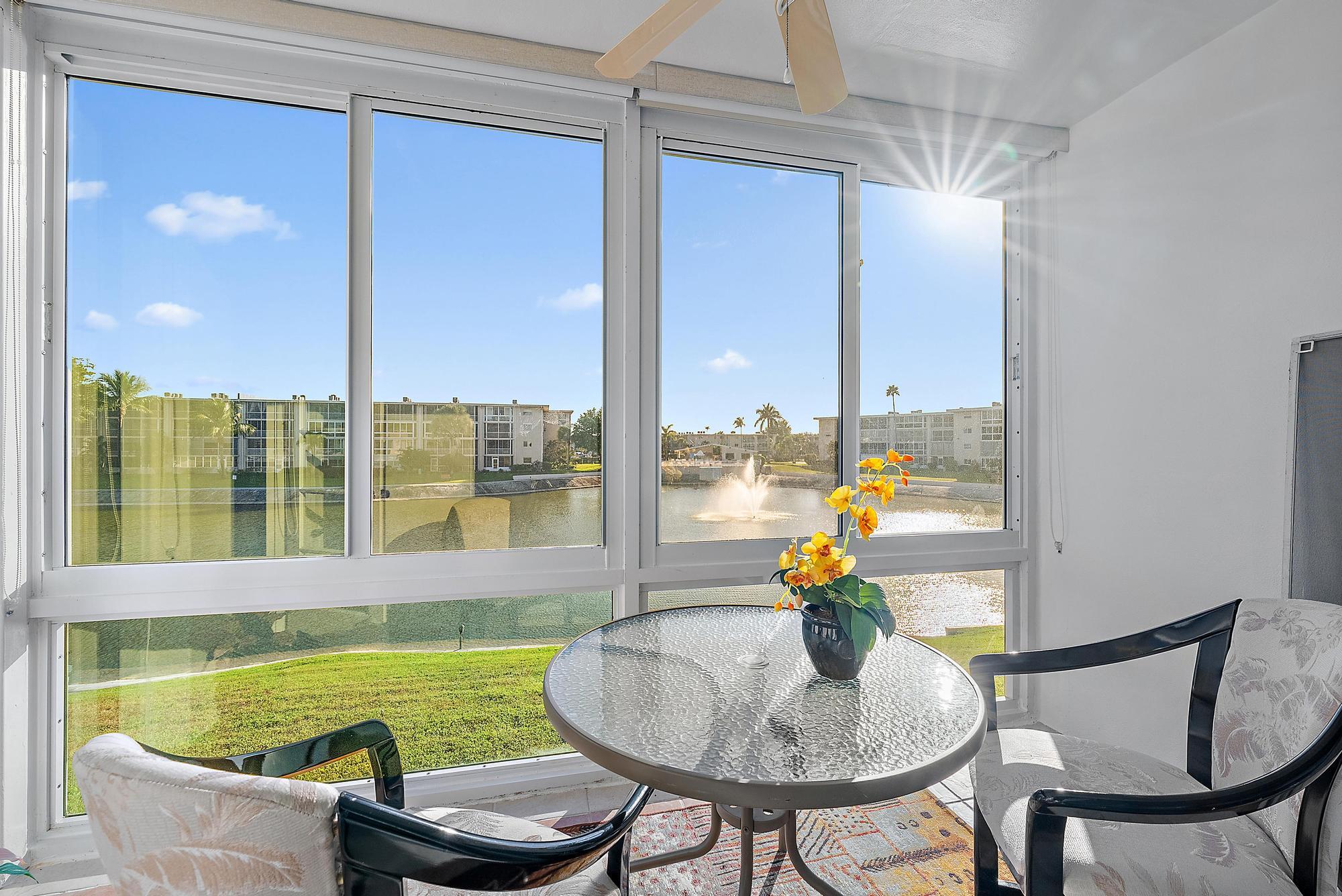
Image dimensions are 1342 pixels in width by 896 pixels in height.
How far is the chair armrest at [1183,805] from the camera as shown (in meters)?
1.18

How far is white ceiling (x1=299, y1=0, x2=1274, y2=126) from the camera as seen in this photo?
1998 mm

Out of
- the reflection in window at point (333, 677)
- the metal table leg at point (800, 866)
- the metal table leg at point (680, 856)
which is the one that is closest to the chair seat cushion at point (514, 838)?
the metal table leg at point (680, 856)

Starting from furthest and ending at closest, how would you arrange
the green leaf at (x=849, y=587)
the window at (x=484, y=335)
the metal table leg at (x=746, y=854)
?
the window at (x=484, y=335)
the metal table leg at (x=746, y=854)
the green leaf at (x=849, y=587)

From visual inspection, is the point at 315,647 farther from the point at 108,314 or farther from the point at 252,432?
the point at 108,314

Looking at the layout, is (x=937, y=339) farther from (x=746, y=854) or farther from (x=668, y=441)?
(x=746, y=854)

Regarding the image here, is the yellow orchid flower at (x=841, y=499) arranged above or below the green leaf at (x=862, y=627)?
above

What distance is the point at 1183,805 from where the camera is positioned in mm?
1175

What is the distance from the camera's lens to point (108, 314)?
2041 millimetres

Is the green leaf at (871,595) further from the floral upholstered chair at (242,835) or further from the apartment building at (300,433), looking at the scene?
the apartment building at (300,433)

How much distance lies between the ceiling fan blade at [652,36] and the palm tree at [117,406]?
1830mm

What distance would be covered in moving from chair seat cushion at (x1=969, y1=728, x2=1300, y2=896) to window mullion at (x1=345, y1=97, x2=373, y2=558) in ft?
6.65

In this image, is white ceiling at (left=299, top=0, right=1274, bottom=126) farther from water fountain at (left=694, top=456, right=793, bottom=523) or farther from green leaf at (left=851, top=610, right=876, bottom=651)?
green leaf at (left=851, top=610, right=876, bottom=651)

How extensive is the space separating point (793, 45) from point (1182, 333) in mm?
1829

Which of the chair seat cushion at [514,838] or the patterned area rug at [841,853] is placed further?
the patterned area rug at [841,853]
